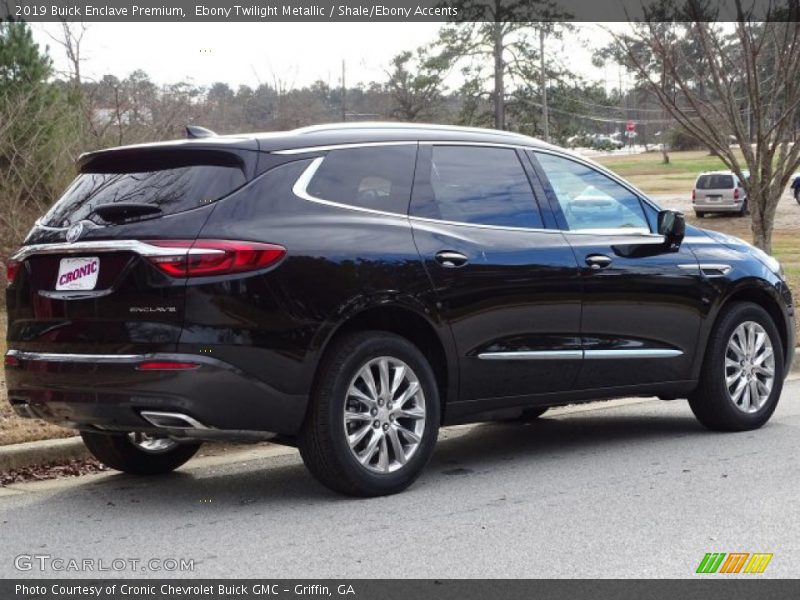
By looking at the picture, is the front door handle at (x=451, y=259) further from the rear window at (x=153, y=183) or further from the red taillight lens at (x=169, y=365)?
the red taillight lens at (x=169, y=365)

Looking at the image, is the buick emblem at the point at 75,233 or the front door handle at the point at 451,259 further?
the front door handle at the point at 451,259

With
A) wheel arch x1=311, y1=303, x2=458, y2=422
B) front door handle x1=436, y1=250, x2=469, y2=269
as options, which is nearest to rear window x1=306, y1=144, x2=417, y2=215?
front door handle x1=436, y1=250, x2=469, y2=269

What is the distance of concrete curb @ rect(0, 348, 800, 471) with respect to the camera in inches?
285

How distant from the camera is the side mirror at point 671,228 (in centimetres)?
777

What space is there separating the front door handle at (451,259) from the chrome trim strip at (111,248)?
1.26 m

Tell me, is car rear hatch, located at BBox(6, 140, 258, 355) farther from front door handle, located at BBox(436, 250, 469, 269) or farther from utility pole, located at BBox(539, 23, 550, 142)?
utility pole, located at BBox(539, 23, 550, 142)

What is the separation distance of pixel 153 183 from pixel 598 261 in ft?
8.46

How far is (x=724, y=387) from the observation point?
810 centimetres
